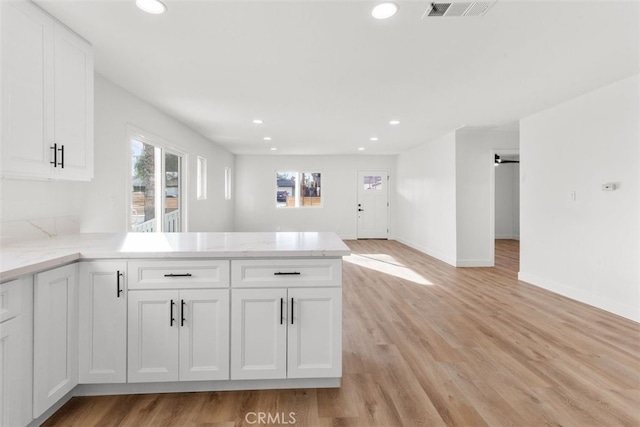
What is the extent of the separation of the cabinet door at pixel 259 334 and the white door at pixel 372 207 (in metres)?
7.53

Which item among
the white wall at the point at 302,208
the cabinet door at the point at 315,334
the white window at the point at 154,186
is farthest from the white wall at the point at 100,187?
the white wall at the point at 302,208

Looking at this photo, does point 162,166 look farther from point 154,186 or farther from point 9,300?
point 9,300

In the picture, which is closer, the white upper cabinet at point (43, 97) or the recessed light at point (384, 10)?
the white upper cabinet at point (43, 97)

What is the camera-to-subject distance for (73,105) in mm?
2205

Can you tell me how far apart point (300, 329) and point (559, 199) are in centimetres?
388

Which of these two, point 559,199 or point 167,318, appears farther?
point 559,199

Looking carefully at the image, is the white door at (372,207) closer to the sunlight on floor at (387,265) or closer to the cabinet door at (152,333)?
the sunlight on floor at (387,265)

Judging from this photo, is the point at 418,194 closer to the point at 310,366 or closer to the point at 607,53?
the point at 607,53

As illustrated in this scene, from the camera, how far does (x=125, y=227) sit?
11.1 feet

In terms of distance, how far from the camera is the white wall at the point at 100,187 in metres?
2.18

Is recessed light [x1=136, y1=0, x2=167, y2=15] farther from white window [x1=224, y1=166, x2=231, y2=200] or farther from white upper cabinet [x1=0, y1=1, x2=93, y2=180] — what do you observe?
white window [x1=224, y1=166, x2=231, y2=200]

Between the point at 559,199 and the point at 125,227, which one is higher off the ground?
the point at 559,199

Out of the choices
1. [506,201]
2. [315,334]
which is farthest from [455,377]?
[506,201]

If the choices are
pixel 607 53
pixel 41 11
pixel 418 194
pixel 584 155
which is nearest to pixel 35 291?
pixel 41 11
